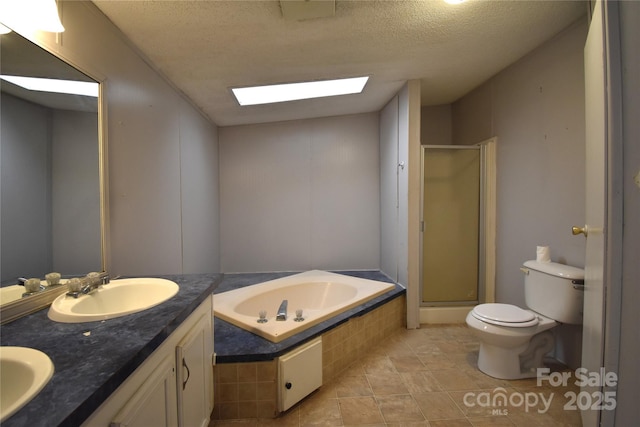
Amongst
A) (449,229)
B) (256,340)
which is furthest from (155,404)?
(449,229)

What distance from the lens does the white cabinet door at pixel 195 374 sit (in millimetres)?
988

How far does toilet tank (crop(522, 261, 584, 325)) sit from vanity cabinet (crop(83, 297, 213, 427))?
215 cm

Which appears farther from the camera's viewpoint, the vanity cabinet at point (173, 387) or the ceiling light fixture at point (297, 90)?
the ceiling light fixture at point (297, 90)

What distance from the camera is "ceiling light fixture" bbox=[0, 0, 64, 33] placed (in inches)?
35.0

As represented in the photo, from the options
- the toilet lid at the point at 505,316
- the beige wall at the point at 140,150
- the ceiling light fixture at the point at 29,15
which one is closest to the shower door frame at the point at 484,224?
the toilet lid at the point at 505,316

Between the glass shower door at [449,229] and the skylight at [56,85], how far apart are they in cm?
255

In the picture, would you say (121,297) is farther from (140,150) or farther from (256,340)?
(140,150)

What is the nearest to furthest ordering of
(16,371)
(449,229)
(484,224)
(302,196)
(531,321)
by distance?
(16,371), (531,321), (484,224), (449,229), (302,196)

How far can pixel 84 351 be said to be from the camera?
0.69 metres

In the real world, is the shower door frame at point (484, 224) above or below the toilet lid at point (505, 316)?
above

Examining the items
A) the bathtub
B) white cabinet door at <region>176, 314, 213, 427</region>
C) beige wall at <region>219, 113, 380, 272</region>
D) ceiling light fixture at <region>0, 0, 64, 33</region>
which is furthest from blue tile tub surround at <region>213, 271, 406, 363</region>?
ceiling light fixture at <region>0, 0, 64, 33</region>

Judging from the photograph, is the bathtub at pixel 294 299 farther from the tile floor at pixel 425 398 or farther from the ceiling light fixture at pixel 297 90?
the ceiling light fixture at pixel 297 90

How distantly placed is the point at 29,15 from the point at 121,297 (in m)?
1.14

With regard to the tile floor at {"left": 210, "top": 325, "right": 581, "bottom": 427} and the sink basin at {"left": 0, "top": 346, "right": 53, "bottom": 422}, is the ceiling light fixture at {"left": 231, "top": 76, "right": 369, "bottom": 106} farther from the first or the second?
the tile floor at {"left": 210, "top": 325, "right": 581, "bottom": 427}
